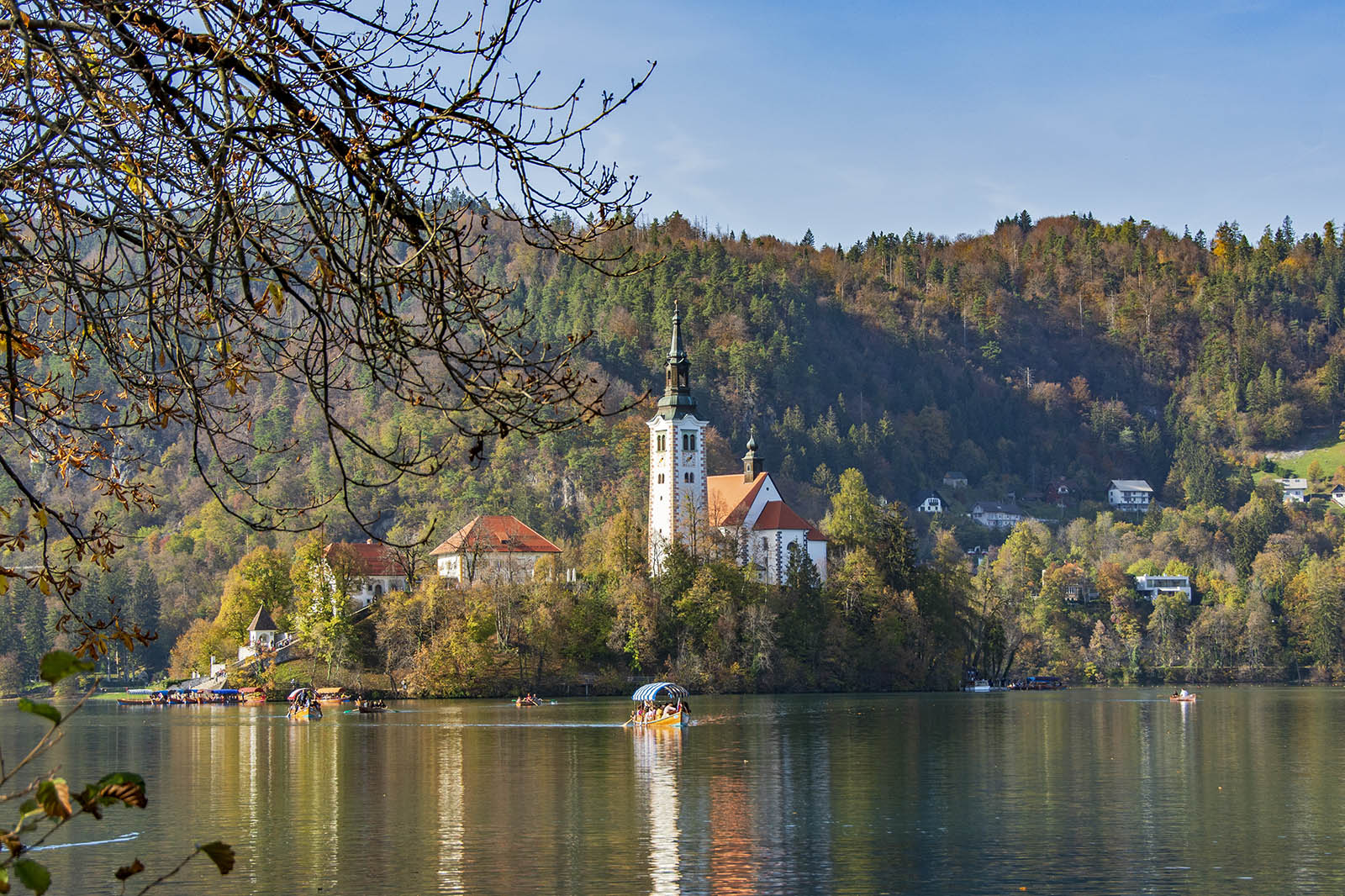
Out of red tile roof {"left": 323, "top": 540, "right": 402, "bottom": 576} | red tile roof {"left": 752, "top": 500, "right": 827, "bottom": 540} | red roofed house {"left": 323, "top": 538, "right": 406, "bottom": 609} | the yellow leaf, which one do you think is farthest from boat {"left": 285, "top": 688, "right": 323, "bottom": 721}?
the yellow leaf

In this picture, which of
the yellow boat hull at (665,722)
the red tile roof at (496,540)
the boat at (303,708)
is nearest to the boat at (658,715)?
the yellow boat hull at (665,722)

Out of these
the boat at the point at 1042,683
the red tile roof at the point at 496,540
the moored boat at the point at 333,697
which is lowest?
the boat at the point at 1042,683

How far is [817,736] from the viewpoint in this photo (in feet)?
214

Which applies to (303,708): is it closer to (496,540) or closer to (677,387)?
(496,540)

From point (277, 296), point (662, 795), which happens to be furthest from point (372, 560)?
point (277, 296)

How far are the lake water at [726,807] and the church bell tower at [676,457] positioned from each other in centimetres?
5490

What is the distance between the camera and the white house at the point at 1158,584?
173375 mm

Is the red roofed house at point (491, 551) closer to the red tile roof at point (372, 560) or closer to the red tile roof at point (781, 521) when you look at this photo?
the red tile roof at point (372, 560)

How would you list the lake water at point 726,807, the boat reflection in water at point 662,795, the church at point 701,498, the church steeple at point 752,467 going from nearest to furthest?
1. the lake water at point 726,807
2. the boat reflection in water at point 662,795
3. the church at point 701,498
4. the church steeple at point 752,467

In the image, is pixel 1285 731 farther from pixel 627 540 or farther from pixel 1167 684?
pixel 1167 684

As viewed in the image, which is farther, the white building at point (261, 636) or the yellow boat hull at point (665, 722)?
the white building at point (261, 636)

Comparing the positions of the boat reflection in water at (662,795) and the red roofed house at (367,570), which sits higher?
the red roofed house at (367,570)

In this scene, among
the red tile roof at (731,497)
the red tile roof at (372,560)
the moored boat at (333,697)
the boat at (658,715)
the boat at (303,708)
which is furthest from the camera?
the red tile roof at (731,497)

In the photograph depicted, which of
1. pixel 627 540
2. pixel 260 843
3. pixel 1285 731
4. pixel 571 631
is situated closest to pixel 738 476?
pixel 627 540
